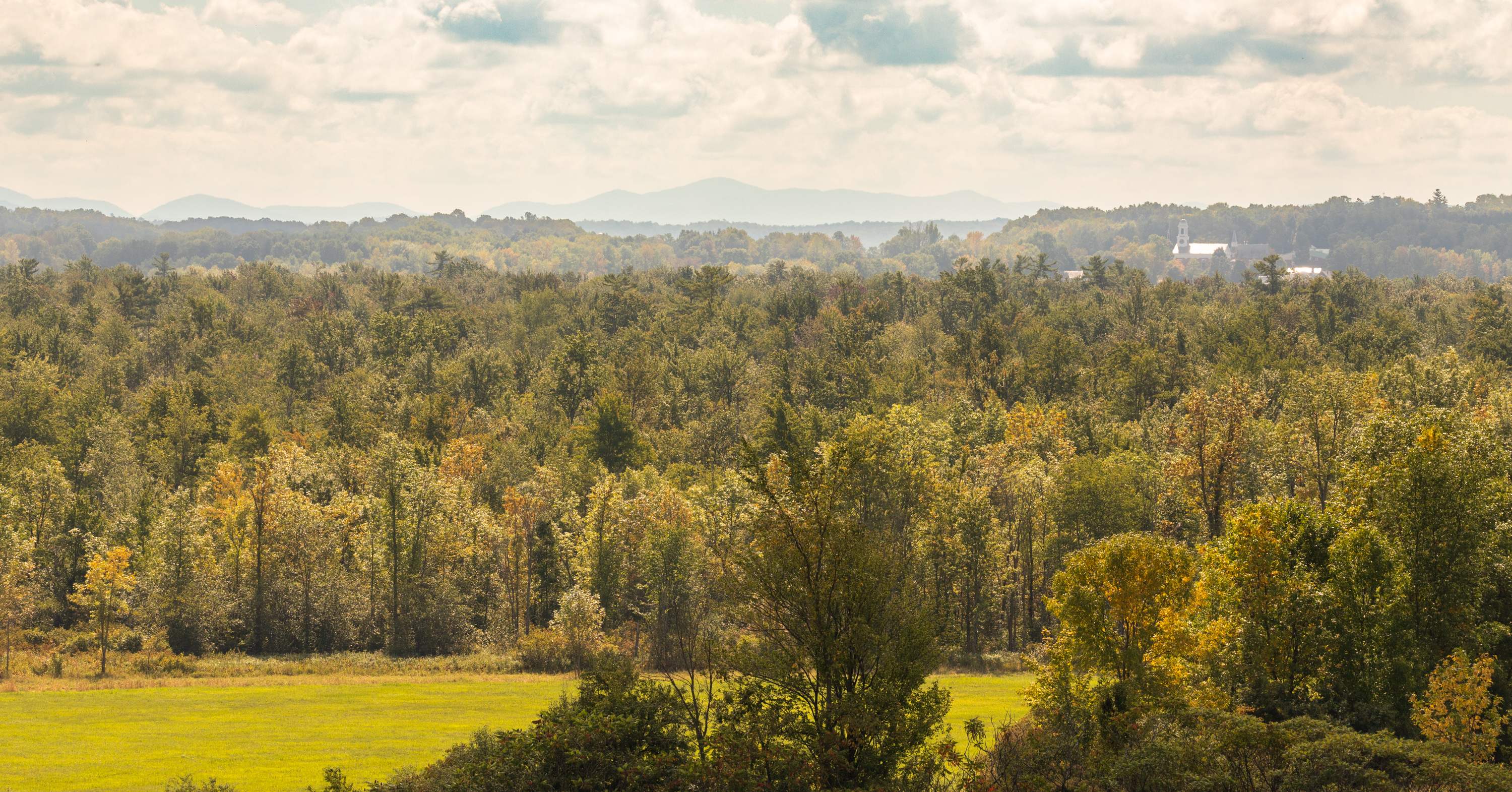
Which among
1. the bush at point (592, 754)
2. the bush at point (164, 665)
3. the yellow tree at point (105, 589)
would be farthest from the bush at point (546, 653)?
the bush at point (592, 754)

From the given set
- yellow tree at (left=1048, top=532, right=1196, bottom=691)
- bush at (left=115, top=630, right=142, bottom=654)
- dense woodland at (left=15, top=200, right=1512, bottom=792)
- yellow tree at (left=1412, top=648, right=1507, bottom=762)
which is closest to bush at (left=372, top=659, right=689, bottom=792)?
dense woodland at (left=15, top=200, right=1512, bottom=792)

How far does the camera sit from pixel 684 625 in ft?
200

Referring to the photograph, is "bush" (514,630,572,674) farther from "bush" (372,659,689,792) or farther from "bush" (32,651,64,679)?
"bush" (372,659,689,792)

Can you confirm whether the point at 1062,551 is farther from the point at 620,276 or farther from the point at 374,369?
the point at 620,276

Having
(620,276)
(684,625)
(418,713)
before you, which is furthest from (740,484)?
(620,276)

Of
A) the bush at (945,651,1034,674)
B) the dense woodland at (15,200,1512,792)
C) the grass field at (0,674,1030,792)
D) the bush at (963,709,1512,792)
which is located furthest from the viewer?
the bush at (945,651,1034,674)

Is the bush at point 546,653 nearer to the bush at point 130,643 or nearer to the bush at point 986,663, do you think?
the bush at point 986,663

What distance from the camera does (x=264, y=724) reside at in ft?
160

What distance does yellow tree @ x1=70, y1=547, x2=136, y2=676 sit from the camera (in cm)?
6203

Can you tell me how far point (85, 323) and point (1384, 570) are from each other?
13671 centimetres

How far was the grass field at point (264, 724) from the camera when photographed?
4034cm

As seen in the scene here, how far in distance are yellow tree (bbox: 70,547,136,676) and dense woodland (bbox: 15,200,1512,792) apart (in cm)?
29

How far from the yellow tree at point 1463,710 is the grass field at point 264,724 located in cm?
1423

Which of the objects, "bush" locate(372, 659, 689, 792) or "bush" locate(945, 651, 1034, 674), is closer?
"bush" locate(372, 659, 689, 792)
